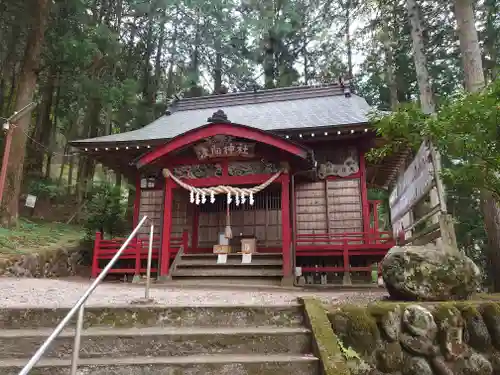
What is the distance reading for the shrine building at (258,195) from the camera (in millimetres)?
7355

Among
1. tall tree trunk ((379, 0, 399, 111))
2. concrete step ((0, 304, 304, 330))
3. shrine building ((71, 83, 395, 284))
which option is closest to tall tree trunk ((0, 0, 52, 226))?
shrine building ((71, 83, 395, 284))

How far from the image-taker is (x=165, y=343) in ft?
9.71

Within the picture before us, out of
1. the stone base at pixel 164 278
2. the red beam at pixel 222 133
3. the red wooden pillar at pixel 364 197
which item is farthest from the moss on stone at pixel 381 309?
the stone base at pixel 164 278

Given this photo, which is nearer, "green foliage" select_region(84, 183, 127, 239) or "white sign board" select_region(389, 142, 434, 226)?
"white sign board" select_region(389, 142, 434, 226)

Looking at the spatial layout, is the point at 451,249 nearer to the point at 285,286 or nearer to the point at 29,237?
the point at 285,286

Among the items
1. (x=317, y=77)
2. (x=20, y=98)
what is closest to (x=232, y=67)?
(x=317, y=77)

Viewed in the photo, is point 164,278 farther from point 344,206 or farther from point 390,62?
point 390,62

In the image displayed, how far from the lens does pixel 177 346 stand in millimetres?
2961

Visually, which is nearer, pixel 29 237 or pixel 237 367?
pixel 237 367

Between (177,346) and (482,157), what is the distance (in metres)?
3.81

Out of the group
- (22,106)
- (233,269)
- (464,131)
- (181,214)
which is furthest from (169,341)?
(22,106)

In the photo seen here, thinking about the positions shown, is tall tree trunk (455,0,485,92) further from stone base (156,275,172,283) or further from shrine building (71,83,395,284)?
stone base (156,275,172,283)

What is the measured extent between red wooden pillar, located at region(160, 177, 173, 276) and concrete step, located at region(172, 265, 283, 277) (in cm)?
28

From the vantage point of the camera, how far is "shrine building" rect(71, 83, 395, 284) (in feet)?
24.1
